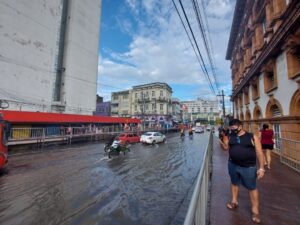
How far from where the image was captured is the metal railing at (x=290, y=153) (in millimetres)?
8000

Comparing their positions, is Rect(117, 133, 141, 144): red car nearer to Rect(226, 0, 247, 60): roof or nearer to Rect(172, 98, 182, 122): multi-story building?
Rect(226, 0, 247, 60): roof

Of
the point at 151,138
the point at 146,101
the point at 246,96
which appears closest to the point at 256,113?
the point at 246,96

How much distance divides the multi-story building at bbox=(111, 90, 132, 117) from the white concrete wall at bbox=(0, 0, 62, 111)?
1501 inches

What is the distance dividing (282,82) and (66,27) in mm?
36201

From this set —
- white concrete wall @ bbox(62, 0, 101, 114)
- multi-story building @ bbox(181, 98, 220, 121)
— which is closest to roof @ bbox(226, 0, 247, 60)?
white concrete wall @ bbox(62, 0, 101, 114)

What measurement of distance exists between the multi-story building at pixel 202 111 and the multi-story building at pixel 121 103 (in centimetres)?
3426

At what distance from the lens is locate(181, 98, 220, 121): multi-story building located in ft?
307

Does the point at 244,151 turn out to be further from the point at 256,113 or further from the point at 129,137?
the point at 129,137

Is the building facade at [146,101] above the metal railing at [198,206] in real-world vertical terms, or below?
above

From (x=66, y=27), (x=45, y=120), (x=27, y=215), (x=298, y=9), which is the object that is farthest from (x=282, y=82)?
(x=66, y=27)

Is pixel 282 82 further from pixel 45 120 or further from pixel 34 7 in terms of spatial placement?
pixel 34 7

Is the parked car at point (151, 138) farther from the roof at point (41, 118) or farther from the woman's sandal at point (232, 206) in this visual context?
the woman's sandal at point (232, 206)

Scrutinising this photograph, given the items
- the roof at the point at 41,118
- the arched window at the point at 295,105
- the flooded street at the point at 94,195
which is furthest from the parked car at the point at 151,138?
the arched window at the point at 295,105

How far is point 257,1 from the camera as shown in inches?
603
